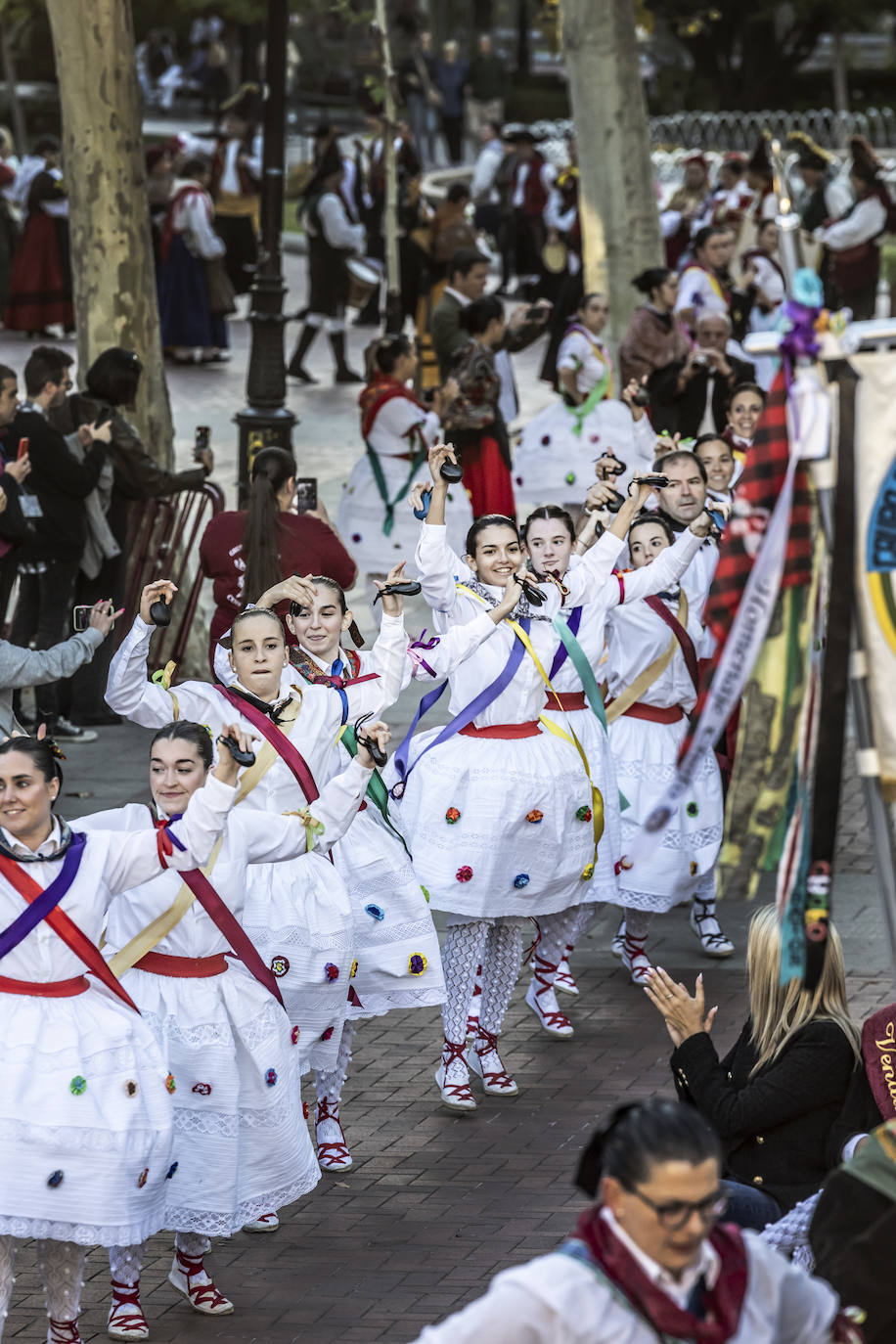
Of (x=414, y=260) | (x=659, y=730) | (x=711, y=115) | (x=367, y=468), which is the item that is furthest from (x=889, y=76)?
(x=659, y=730)

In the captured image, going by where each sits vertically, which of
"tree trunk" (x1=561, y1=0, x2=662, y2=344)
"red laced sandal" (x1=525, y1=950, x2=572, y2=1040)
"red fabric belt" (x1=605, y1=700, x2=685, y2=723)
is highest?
"tree trunk" (x1=561, y1=0, x2=662, y2=344)

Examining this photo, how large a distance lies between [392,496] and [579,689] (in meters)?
4.45

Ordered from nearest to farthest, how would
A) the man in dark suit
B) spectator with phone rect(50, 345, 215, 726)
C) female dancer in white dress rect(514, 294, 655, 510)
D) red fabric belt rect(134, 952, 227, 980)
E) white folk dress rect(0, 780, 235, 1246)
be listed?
white folk dress rect(0, 780, 235, 1246) → red fabric belt rect(134, 952, 227, 980) → spectator with phone rect(50, 345, 215, 726) → female dancer in white dress rect(514, 294, 655, 510) → the man in dark suit

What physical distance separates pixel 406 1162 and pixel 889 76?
41.0m

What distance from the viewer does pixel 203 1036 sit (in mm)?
5867

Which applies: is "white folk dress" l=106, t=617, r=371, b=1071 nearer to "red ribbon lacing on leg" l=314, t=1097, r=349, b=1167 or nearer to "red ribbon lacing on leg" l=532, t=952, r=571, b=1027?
"red ribbon lacing on leg" l=314, t=1097, r=349, b=1167

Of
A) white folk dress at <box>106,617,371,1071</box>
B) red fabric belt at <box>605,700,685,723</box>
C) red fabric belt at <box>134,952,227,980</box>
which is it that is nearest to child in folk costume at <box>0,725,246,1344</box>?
red fabric belt at <box>134,952,227,980</box>

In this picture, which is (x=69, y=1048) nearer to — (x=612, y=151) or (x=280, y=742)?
(x=280, y=742)

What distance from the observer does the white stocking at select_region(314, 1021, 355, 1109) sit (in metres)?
6.95

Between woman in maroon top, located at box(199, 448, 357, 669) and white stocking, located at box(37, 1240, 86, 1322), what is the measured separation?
3.41m

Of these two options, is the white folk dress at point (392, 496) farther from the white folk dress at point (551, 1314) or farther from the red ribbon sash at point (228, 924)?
the white folk dress at point (551, 1314)

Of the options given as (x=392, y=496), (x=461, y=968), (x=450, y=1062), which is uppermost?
(x=392, y=496)

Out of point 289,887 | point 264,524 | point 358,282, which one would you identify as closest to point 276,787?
point 289,887

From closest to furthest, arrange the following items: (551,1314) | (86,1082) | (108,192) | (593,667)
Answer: (551,1314) < (86,1082) < (593,667) < (108,192)
